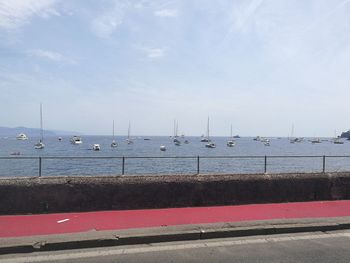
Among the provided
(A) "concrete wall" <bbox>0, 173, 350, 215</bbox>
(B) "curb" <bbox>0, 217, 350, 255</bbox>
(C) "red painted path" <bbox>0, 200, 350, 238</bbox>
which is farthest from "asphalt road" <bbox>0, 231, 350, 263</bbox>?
(A) "concrete wall" <bbox>0, 173, 350, 215</bbox>

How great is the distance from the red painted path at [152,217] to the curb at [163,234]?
611 millimetres

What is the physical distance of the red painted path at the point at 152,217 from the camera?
9.05 m

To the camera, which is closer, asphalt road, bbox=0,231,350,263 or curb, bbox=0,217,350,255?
asphalt road, bbox=0,231,350,263

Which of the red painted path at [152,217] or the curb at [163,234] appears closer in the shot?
the curb at [163,234]

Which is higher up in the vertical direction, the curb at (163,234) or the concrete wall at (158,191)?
the concrete wall at (158,191)

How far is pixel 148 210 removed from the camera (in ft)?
36.5

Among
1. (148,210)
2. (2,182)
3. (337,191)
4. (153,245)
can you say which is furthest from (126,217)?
(337,191)

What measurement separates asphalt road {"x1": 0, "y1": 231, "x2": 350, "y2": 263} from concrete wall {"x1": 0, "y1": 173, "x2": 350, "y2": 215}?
320 centimetres

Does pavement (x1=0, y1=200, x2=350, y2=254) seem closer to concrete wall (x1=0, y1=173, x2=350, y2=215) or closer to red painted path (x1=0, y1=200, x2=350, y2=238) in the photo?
red painted path (x1=0, y1=200, x2=350, y2=238)

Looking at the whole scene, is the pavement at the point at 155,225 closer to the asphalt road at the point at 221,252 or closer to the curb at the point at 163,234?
the curb at the point at 163,234

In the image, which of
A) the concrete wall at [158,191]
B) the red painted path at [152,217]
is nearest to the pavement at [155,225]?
the red painted path at [152,217]

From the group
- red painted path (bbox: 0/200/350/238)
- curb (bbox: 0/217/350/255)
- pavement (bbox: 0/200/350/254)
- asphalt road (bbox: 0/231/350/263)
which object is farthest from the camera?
red painted path (bbox: 0/200/350/238)

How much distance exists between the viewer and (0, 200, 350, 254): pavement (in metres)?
8.01

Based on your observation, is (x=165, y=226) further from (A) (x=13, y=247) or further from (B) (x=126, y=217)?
(A) (x=13, y=247)
